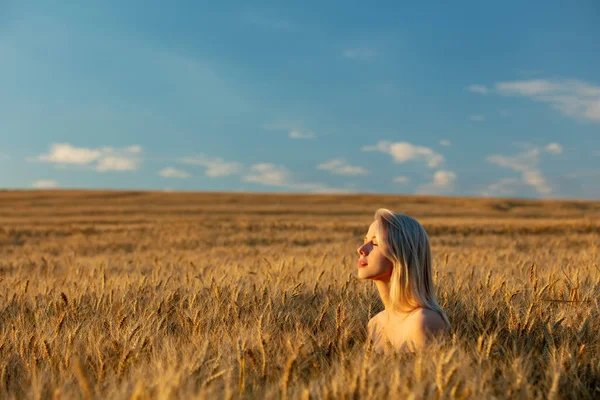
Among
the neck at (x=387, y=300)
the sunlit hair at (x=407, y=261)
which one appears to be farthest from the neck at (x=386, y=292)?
the sunlit hair at (x=407, y=261)

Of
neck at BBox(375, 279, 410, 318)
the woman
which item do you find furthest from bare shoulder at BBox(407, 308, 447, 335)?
neck at BBox(375, 279, 410, 318)

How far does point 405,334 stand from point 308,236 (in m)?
11.7

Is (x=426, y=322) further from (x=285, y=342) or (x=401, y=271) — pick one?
(x=285, y=342)

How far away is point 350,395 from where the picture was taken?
1.57m

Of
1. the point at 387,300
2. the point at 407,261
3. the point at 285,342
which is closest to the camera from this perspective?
the point at 285,342

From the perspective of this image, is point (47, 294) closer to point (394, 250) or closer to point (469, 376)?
point (394, 250)

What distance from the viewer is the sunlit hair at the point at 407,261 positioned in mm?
2494

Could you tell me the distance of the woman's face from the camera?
256 centimetres

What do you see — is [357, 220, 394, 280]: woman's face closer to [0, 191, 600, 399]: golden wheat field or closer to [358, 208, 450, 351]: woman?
[358, 208, 450, 351]: woman

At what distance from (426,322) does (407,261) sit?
12.9 inches

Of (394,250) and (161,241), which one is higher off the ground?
(394,250)

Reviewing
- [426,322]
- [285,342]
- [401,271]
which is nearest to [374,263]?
[401,271]

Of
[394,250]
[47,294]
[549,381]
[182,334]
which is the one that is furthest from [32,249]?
[549,381]

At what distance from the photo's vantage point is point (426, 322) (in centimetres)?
234
